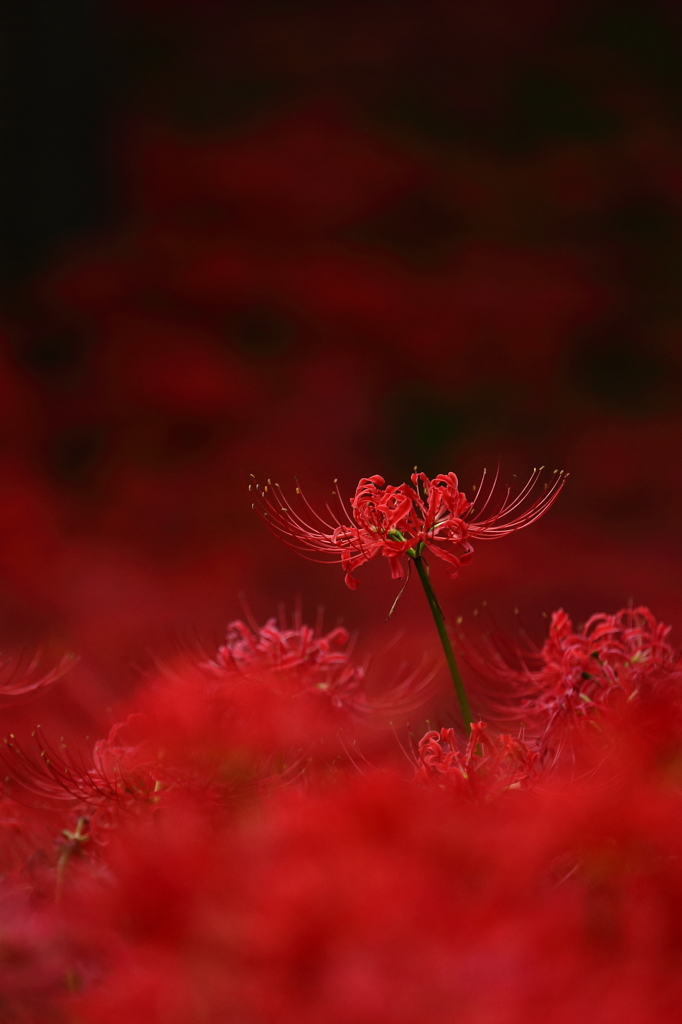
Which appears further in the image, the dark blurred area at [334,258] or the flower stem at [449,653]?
the dark blurred area at [334,258]

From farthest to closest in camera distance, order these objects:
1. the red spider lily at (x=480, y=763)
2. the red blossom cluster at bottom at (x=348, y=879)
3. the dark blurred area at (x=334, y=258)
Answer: the dark blurred area at (x=334, y=258) → the red spider lily at (x=480, y=763) → the red blossom cluster at bottom at (x=348, y=879)

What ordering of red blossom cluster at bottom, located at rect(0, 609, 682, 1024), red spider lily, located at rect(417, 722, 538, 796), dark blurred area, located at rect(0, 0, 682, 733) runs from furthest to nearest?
dark blurred area, located at rect(0, 0, 682, 733) → red spider lily, located at rect(417, 722, 538, 796) → red blossom cluster at bottom, located at rect(0, 609, 682, 1024)

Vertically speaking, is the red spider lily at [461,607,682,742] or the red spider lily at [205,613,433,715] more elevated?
the red spider lily at [461,607,682,742]

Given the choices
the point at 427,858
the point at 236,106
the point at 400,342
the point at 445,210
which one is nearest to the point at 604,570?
the point at 400,342

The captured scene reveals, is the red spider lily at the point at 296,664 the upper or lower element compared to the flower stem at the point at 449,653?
lower

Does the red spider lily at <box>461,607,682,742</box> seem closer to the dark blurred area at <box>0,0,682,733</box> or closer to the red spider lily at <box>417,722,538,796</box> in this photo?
the red spider lily at <box>417,722,538,796</box>

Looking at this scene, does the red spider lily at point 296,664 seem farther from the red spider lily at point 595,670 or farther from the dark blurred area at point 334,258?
the dark blurred area at point 334,258

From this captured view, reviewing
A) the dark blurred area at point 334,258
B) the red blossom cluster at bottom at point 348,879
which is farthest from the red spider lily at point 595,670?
the dark blurred area at point 334,258

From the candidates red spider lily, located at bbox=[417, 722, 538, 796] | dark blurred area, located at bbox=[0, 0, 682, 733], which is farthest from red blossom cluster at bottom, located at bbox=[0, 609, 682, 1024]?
dark blurred area, located at bbox=[0, 0, 682, 733]
